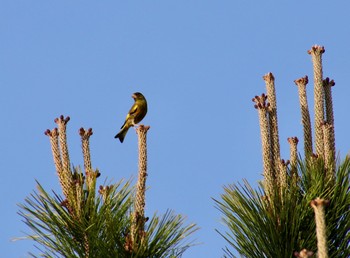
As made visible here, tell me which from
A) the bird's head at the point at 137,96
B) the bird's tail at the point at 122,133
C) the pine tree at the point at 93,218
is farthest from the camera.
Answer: the bird's head at the point at 137,96

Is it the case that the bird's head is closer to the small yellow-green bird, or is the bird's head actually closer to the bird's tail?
the small yellow-green bird

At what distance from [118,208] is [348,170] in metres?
1.49

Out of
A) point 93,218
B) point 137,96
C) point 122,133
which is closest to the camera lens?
point 93,218

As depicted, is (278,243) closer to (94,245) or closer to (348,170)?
(348,170)

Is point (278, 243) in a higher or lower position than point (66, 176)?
lower

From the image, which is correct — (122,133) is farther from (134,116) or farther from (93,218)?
(93,218)

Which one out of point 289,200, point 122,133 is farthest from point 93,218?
point 122,133

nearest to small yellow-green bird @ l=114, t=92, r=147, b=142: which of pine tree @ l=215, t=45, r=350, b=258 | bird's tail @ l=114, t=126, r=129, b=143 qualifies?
bird's tail @ l=114, t=126, r=129, b=143

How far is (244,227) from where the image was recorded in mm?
4602

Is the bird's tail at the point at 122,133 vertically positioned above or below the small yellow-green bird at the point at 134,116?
below

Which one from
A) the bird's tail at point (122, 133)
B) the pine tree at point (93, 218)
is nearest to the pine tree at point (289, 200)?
the pine tree at point (93, 218)

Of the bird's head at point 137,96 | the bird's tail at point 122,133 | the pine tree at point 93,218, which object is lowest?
the pine tree at point 93,218

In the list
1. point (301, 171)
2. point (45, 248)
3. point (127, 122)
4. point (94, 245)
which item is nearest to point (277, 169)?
point (301, 171)

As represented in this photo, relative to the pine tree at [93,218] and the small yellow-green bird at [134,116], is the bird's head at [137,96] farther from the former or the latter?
the pine tree at [93,218]
